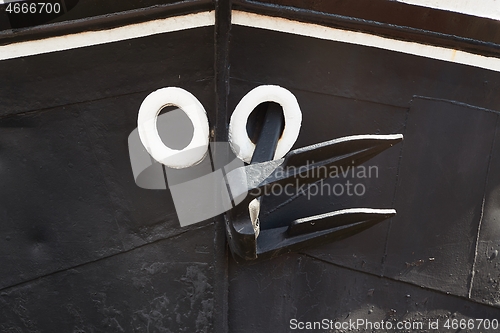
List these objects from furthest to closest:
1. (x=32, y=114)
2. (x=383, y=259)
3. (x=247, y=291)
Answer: (x=383, y=259) < (x=247, y=291) < (x=32, y=114)

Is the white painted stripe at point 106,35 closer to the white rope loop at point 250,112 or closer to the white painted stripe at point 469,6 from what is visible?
the white rope loop at point 250,112

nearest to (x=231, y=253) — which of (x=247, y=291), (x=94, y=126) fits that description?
(x=247, y=291)

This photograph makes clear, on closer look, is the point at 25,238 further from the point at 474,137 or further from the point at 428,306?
the point at 474,137

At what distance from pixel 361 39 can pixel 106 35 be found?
765mm

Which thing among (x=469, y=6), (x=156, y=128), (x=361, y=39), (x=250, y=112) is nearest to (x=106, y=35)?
(x=156, y=128)

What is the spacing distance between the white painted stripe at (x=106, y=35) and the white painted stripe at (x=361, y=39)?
0.12 metres

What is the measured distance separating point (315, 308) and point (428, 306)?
405 mm

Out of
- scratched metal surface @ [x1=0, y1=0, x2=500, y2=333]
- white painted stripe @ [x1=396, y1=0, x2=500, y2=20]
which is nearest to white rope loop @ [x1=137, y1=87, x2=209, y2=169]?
scratched metal surface @ [x1=0, y1=0, x2=500, y2=333]

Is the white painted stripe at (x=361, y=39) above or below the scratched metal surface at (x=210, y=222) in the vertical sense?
above

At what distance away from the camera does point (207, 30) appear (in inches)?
61.4

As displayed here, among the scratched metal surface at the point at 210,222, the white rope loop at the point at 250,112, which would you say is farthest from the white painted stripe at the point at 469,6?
the white rope loop at the point at 250,112

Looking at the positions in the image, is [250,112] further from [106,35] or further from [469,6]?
[469,6]

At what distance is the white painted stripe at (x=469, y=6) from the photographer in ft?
5.33

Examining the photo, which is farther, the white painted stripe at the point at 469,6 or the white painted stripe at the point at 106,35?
the white painted stripe at the point at 469,6
